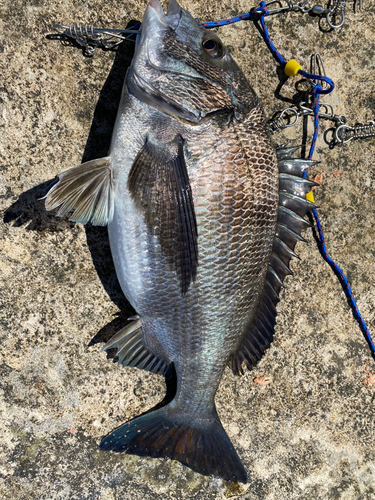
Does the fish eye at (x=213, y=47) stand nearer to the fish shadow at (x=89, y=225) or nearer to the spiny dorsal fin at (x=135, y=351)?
the fish shadow at (x=89, y=225)

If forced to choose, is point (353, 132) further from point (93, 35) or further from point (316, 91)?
point (93, 35)

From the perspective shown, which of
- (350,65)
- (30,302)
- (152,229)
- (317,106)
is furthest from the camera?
(350,65)

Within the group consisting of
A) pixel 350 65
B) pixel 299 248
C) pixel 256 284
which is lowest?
pixel 256 284

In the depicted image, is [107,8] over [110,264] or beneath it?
over

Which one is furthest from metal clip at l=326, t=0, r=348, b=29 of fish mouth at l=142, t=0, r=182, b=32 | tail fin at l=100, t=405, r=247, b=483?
tail fin at l=100, t=405, r=247, b=483

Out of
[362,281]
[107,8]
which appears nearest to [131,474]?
[362,281]

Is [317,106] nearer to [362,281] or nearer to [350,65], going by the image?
[350,65]
